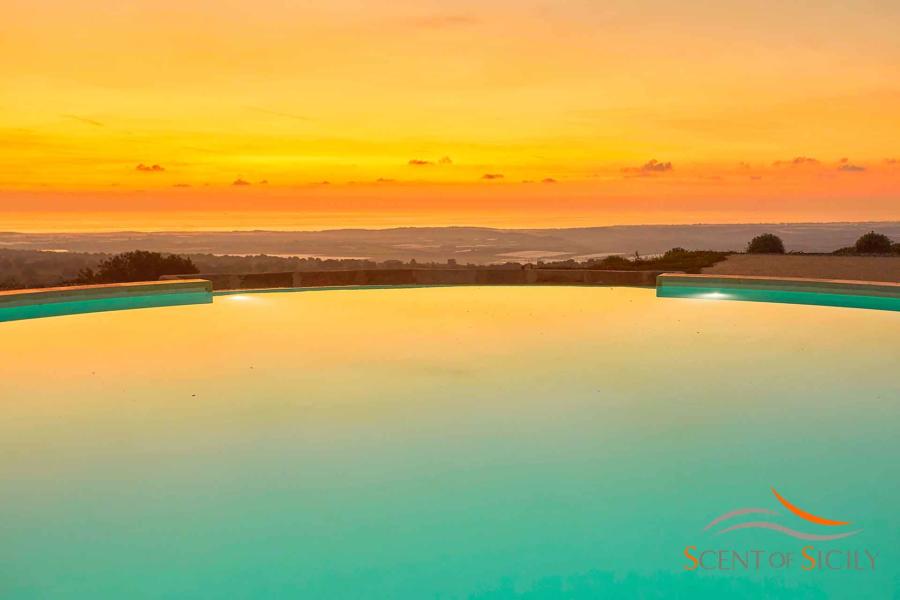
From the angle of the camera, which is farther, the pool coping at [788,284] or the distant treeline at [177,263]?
the distant treeline at [177,263]

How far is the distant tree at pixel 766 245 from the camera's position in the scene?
3209 cm

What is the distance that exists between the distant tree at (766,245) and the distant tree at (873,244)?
9.92 ft

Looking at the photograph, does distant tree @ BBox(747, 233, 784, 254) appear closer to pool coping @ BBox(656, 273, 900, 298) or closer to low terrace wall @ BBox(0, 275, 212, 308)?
pool coping @ BBox(656, 273, 900, 298)

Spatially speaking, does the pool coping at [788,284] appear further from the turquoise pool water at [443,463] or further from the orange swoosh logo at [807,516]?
the orange swoosh logo at [807,516]

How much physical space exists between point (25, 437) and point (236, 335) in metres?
5.26

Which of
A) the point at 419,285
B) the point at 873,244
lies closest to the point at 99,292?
the point at 419,285

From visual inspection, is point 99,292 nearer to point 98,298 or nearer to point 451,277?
point 98,298

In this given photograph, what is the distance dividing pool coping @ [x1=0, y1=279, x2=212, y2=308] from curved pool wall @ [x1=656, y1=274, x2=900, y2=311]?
1005cm

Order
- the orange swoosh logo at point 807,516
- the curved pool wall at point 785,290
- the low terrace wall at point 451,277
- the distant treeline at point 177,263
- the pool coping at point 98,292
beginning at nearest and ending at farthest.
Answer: the orange swoosh logo at point 807,516 → the pool coping at point 98,292 → the curved pool wall at point 785,290 → the low terrace wall at point 451,277 → the distant treeline at point 177,263

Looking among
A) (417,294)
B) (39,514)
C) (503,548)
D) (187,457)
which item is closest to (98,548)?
(39,514)

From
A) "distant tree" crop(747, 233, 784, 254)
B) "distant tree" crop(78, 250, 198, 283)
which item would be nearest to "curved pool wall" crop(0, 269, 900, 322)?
"distant tree" crop(747, 233, 784, 254)

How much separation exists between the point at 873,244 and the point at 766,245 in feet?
13.6

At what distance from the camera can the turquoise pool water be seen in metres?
4.66

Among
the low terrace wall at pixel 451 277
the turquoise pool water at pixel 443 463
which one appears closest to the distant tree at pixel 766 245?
the low terrace wall at pixel 451 277
